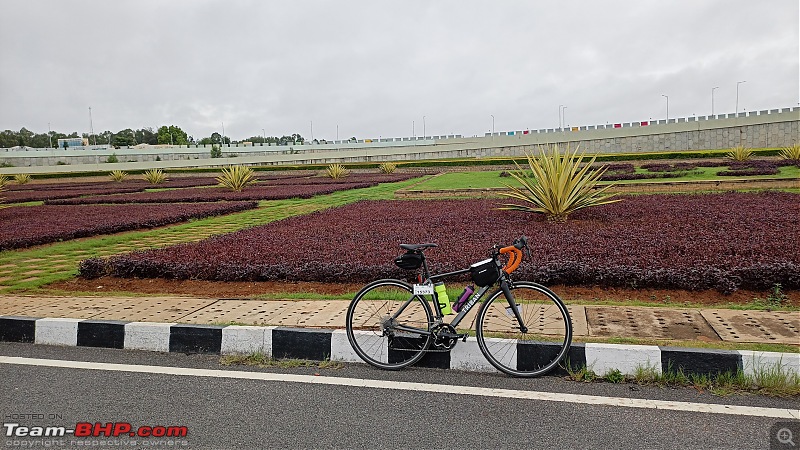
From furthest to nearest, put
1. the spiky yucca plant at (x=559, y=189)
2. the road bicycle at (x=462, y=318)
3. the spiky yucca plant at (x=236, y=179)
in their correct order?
the spiky yucca plant at (x=236, y=179), the spiky yucca plant at (x=559, y=189), the road bicycle at (x=462, y=318)

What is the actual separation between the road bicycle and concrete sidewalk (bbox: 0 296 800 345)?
0.35 meters

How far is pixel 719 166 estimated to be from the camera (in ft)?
77.8

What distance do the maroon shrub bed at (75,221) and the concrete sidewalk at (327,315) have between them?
4.76 meters

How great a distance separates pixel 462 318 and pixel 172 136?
101218 mm

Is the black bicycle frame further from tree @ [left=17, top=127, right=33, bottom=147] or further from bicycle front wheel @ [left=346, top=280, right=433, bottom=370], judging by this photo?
tree @ [left=17, top=127, right=33, bottom=147]

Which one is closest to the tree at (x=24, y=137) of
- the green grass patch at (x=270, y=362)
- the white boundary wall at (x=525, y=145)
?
the white boundary wall at (x=525, y=145)

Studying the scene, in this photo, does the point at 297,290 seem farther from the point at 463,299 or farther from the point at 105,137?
→ the point at 105,137

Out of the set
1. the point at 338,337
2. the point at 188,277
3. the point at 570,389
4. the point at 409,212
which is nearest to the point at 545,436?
the point at 570,389

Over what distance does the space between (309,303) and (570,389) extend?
2.56 metres

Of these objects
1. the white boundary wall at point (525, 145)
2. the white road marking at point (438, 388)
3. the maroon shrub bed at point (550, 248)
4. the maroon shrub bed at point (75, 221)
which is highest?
the white boundary wall at point (525, 145)

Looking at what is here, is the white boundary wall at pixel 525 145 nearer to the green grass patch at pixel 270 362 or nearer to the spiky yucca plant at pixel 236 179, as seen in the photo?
the spiky yucca plant at pixel 236 179

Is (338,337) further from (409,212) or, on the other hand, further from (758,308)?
(409,212)

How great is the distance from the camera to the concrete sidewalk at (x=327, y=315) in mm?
4340

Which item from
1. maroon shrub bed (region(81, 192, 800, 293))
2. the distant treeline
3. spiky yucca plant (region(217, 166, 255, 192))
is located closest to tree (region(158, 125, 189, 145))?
the distant treeline
